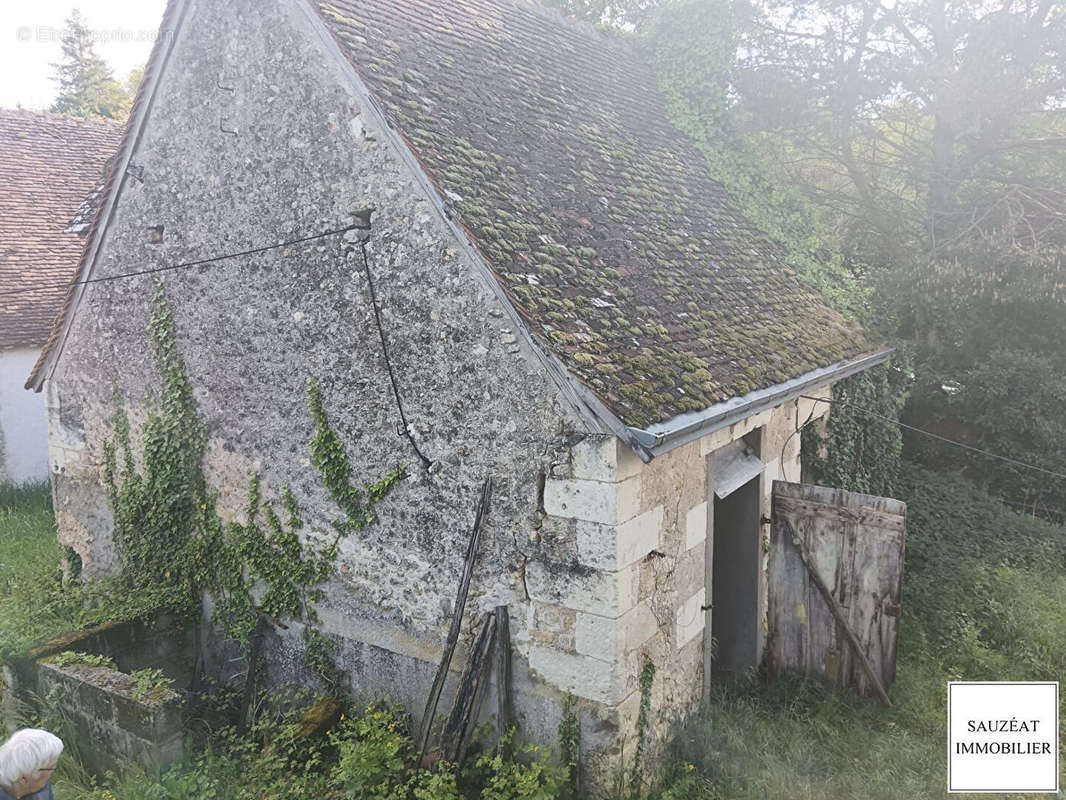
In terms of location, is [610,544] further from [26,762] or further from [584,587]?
[26,762]

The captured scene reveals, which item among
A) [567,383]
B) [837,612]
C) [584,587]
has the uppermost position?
[567,383]

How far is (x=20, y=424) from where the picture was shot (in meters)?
12.5

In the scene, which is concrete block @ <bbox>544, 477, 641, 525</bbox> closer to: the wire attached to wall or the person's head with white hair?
the wire attached to wall

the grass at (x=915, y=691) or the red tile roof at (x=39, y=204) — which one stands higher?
the red tile roof at (x=39, y=204)

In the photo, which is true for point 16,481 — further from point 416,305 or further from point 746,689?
point 746,689

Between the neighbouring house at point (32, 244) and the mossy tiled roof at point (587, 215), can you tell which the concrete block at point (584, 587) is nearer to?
the mossy tiled roof at point (587, 215)

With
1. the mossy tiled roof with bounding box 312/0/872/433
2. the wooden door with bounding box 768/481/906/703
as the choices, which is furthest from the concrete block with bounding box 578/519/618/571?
the wooden door with bounding box 768/481/906/703

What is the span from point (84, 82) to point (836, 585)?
32.4m

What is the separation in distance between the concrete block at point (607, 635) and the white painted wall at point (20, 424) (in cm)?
1093

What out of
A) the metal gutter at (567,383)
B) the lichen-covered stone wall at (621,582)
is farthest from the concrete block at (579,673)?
the metal gutter at (567,383)

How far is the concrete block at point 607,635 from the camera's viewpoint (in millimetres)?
4848

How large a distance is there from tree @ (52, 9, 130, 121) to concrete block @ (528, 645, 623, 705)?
30.0m

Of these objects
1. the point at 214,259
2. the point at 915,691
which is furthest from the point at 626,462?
the point at 214,259

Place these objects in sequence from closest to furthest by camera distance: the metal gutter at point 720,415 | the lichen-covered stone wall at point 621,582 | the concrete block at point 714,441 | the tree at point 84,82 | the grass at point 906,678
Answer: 1. the metal gutter at point 720,415
2. the lichen-covered stone wall at point 621,582
3. the grass at point 906,678
4. the concrete block at point 714,441
5. the tree at point 84,82
